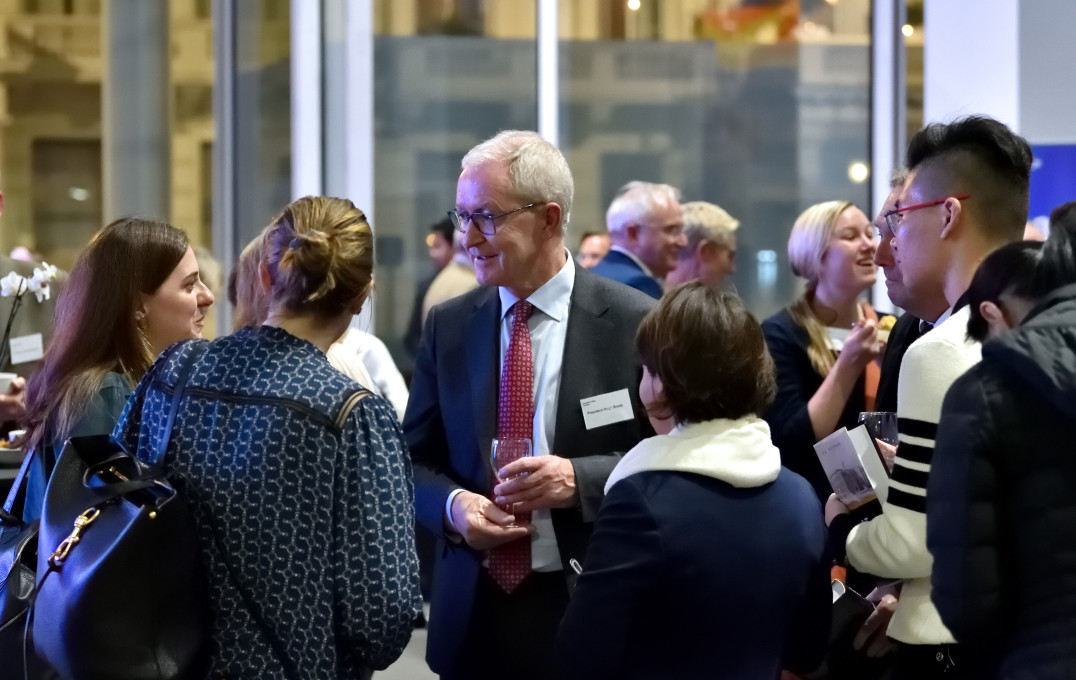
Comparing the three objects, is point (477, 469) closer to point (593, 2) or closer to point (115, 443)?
point (115, 443)

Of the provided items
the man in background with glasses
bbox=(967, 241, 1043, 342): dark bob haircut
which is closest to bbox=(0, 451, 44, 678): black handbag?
bbox=(967, 241, 1043, 342): dark bob haircut

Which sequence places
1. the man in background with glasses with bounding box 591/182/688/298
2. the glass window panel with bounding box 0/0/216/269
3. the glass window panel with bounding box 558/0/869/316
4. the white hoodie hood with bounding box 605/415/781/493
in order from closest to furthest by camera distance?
1. the white hoodie hood with bounding box 605/415/781/493
2. the man in background with glasses with bounding box 591/182/688/298
3. the glass window panel with bounding box 0/0/216/269
4. the glass window panel with bounding box 558/0/869/316

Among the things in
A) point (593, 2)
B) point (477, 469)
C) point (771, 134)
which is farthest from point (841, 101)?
point (477, 469)

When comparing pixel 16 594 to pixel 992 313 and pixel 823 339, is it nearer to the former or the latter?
pixel 992 313

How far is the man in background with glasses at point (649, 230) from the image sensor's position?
219 inches

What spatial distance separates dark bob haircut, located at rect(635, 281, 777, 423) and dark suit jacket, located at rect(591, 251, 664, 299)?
2776 mm

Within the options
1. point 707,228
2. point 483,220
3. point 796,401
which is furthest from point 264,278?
point 707,228

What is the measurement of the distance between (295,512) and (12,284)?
2337 mm

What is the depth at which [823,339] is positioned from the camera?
3.75 metres

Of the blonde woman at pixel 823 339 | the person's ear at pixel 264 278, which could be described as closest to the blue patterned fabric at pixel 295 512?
the person's ear at pixel 264 278

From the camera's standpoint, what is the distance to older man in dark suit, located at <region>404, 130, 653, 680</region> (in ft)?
8.25

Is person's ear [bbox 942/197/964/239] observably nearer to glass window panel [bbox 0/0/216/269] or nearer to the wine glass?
the wine glass

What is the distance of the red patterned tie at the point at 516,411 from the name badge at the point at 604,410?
0.12 m

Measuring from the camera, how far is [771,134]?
24.4 ft
